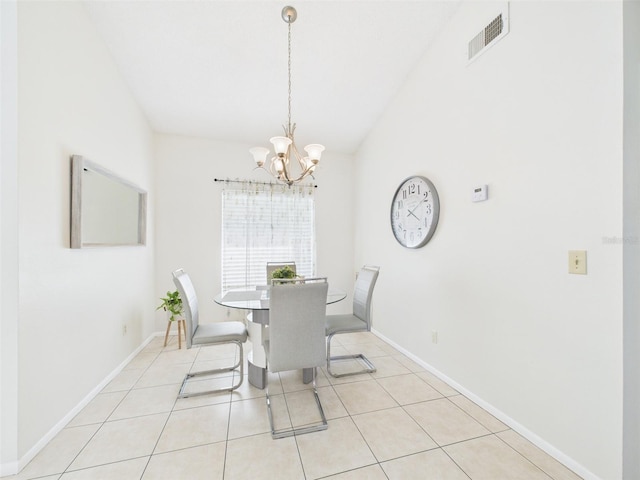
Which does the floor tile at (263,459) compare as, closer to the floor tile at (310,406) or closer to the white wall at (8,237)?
the floor tile at (310,406)

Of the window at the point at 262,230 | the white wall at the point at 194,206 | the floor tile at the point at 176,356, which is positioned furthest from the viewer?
the window at the point at 262,230

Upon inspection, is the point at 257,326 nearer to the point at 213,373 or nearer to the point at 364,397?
the point at 213,373

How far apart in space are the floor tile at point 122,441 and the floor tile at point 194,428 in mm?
63

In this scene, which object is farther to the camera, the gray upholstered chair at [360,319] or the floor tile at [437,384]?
the gray upholstered chair at [360,319]

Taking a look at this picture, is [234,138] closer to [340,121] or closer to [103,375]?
[340,121]

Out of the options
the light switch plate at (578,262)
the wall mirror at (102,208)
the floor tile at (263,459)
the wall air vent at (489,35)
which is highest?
the wall air vent at (489,35)

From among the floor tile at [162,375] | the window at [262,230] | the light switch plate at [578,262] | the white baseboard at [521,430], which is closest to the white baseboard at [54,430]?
the floor tile at [162,375]

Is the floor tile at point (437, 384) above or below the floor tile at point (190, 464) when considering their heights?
below

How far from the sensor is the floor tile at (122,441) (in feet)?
5.20

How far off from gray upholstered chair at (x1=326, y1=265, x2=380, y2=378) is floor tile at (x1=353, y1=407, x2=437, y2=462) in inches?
24.7

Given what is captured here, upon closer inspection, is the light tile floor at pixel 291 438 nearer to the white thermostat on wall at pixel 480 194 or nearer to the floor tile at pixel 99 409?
the floor tile at pixel 99 409

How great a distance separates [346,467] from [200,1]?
3.41 metres

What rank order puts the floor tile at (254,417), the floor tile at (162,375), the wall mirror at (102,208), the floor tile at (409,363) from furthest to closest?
1. the floor tile at (409,363)
2. the floor tile at (162,375)
3. the wall mirror at (102,208)
4. the floor tile at (254,417)

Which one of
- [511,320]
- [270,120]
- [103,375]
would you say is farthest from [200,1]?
[511,320]
